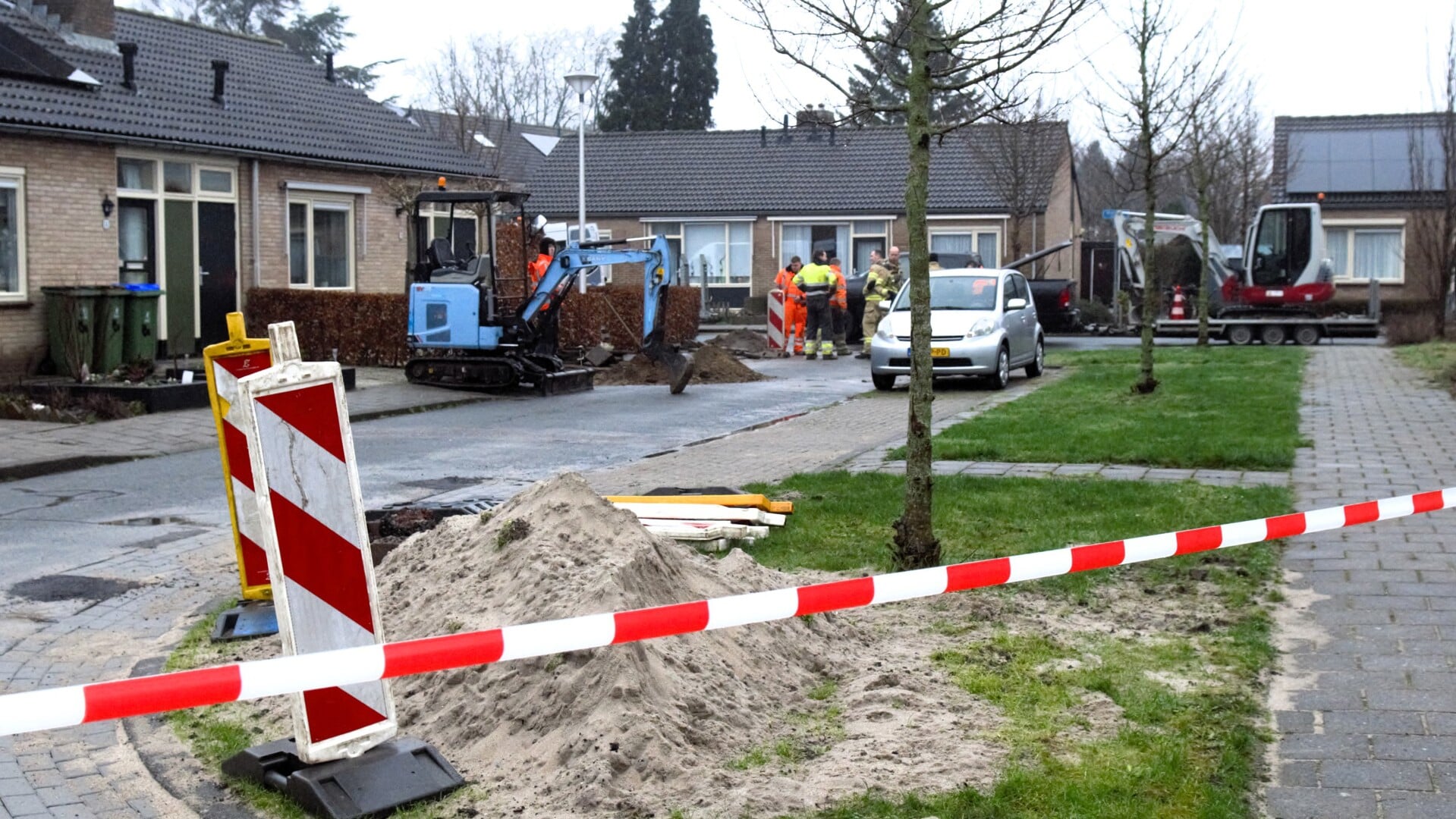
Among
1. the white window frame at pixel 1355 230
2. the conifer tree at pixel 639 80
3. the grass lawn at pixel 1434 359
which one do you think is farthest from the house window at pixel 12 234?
the conifer tree at pixel 639 80

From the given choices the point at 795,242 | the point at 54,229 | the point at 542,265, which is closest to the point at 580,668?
the point at 54,229

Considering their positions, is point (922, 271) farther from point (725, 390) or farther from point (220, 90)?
point (220, 90)

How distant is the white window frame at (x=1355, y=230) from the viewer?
45.0 metres

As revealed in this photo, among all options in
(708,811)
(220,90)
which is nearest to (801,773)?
(708,811)

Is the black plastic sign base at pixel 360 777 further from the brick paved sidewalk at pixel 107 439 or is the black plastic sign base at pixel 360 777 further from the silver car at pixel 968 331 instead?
the silver car at pixel 968 331

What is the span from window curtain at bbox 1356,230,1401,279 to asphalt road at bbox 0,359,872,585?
29.9 metres

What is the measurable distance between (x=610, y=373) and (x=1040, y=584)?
15990 mm

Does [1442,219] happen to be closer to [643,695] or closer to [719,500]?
[719,500]

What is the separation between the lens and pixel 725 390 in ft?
68.8

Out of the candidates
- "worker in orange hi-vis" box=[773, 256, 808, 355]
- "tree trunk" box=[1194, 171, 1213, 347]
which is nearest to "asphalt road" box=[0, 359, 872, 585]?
"worker in orange hi-vis" box=[773, 256, 808, 355]

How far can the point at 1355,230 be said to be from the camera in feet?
150

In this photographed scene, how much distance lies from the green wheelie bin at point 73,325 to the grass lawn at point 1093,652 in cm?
1181

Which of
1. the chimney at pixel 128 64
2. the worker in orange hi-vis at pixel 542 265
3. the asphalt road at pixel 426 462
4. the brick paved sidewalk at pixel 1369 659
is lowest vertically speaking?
the brick paved sidewalk at pixel 1369 659

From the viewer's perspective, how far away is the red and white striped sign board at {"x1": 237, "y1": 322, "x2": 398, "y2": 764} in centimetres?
457
